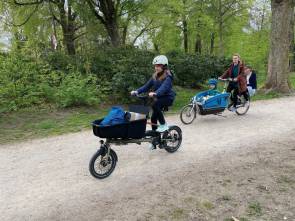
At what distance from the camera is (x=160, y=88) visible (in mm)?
6453

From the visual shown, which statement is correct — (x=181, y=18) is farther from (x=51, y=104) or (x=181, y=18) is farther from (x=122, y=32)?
(x=51, y=104)

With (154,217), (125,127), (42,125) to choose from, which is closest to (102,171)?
(125,127)

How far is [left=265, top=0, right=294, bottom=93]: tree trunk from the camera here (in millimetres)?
15453

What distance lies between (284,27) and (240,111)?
6584 mm

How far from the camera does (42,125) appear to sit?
9695 millimetres

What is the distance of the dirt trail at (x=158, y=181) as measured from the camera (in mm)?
4570

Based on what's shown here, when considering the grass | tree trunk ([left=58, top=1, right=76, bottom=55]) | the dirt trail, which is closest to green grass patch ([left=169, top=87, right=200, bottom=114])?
the grass

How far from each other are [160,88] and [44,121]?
16.4ft

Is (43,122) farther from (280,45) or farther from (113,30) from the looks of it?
(280,45)

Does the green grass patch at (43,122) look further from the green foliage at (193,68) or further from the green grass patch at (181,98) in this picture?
the green foliage at (193,68)

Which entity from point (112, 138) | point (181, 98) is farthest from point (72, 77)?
point (112, 138)

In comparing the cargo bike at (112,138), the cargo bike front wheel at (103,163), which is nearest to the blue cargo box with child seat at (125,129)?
the cargo bike at (112,138)

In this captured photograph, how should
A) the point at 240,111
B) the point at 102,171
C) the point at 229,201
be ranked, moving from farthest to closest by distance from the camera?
the point at 240,111
the point at 102,171
the point at 229,201

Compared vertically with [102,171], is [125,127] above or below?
above
